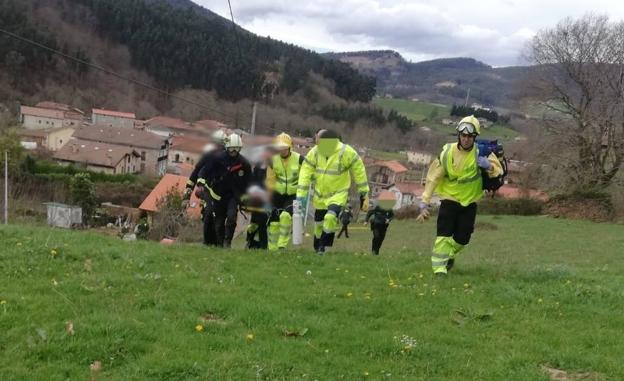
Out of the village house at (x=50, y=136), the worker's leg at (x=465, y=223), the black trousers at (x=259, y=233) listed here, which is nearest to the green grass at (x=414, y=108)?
the village house at (x=50, y=136)

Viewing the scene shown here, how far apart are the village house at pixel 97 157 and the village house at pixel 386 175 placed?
39646 mm

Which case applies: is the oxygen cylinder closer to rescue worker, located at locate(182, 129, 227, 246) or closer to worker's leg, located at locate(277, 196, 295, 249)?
worker's leg, located at locate(277, 196, 295, 249)

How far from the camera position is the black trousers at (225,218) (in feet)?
38.1

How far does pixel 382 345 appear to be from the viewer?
567cm

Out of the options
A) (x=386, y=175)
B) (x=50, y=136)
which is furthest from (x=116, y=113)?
(x=386, y=175)

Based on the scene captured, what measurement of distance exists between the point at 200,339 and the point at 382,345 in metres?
1.83

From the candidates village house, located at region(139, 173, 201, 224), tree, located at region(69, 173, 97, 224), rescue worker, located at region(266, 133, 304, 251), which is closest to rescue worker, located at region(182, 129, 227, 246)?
rescue worker, located at region(266, 133, 304, 251)

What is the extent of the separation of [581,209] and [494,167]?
3688 centimetres

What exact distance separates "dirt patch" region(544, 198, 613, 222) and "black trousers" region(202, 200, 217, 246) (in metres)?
35.5

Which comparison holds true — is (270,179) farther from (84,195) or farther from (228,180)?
(84,195)

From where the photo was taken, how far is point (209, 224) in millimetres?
12047

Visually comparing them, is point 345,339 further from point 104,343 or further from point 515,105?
point 515,105

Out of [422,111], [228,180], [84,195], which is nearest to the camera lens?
[228,180]

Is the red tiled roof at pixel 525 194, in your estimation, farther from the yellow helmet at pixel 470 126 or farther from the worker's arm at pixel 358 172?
the yellow helmet at pixel 470 126
